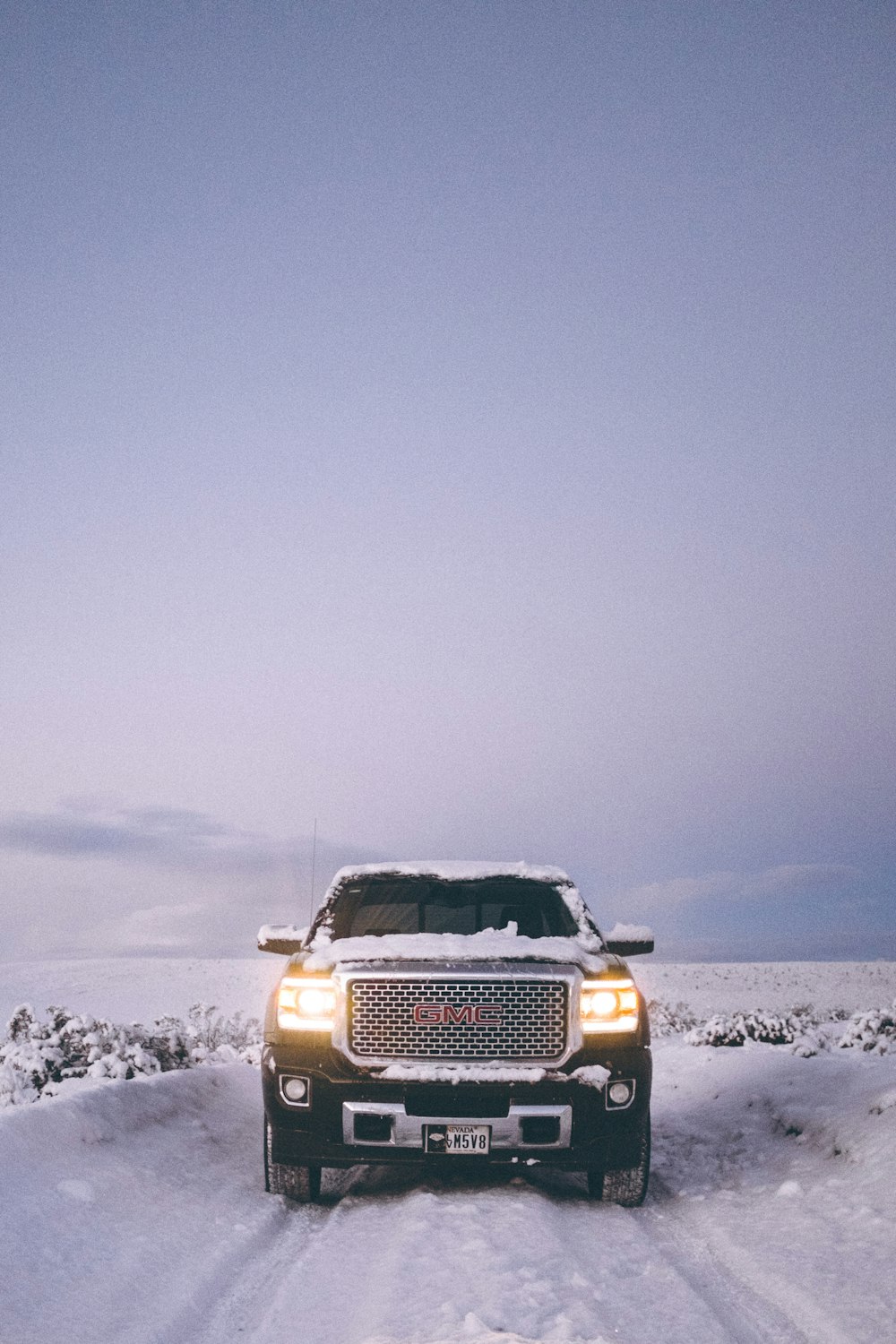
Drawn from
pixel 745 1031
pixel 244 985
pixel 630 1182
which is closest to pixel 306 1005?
pixel 630 1182

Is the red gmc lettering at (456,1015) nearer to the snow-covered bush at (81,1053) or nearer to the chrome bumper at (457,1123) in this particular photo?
the chrome bumper at (457,1123)

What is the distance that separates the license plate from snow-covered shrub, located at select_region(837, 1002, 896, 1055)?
10.7 metres

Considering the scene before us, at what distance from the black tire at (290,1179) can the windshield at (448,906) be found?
1.45 m

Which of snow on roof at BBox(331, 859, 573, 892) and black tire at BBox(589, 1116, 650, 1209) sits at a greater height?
snow on roof at BBox(331, 859, 573, 892)

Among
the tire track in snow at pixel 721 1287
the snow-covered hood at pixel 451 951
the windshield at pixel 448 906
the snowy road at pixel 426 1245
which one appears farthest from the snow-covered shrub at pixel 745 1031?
the snow-covered hood at pixel 451 951

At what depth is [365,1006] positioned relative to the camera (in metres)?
6.09

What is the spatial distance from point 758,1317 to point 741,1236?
1.32 meters

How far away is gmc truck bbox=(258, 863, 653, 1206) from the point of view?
5.91m

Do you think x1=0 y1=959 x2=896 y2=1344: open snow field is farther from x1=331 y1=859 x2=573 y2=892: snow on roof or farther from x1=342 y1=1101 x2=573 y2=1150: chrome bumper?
x1=331 y1=859 x2=573 y2=892: snow on roof

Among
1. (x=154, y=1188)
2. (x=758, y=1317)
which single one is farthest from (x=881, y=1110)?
(x=154, y=1188)

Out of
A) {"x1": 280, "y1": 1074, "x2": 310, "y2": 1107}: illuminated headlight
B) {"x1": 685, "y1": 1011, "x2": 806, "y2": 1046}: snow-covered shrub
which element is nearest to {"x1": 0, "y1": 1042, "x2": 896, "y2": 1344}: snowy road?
{"x1": 280, "y1": 1074, "x2": 310, "y2": 1107}: illuminated headlight

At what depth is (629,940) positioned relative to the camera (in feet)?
22.0

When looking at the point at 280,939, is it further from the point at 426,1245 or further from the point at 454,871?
the point at 426,1245

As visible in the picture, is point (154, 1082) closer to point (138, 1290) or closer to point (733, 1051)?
point (138, 1290)
